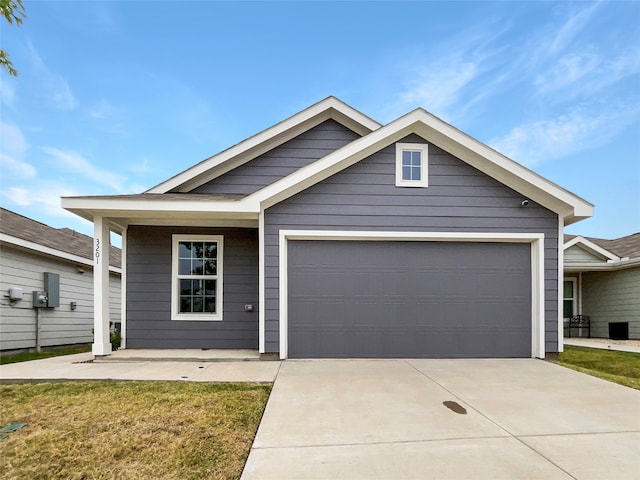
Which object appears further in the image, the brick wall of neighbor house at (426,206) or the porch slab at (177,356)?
the brick wall of neighbor house at (426,206)

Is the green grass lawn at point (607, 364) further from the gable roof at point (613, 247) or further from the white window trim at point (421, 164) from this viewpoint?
the gable roof at point (613, 247)

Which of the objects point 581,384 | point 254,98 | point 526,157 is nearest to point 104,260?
point 581,384

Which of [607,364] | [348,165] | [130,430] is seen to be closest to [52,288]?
[130,430]

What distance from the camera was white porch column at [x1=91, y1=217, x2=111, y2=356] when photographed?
629 centimetres

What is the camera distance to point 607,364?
690cm

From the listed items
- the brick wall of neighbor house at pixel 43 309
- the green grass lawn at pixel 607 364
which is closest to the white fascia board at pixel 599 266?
the green grass lawn at pixel 607 364

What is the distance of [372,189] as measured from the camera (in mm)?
6492

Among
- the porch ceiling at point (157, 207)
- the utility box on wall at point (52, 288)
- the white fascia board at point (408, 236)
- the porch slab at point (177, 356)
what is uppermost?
the porch ceiling at point (157, 207)

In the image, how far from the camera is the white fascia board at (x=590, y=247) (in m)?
11.7

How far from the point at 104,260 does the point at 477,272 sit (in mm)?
6705

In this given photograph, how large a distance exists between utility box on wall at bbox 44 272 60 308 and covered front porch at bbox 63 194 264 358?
3519 millimetres

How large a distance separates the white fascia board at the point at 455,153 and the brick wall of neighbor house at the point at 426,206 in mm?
126

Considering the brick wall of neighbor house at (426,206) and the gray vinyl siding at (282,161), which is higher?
the gray vinyl siding at (282,161)

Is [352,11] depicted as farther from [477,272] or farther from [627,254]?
[627,254]
